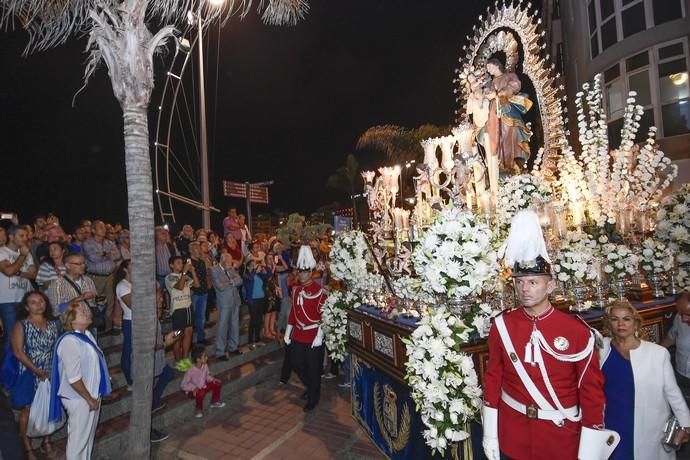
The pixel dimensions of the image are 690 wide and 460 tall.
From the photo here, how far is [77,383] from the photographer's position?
15.5ft

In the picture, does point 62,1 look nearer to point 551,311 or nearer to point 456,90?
point 551,311

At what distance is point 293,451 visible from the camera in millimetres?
5801

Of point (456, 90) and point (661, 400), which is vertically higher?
point (456, 90)

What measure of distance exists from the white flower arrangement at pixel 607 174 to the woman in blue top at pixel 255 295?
244 inches

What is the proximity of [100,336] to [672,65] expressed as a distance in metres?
19.7

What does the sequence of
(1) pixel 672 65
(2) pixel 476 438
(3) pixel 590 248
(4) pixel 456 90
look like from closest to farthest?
1. (2) pixel 476 438
2. (3) pixel 590 248
3. (4) pixel 456 90
4. (1) pixel 672 65

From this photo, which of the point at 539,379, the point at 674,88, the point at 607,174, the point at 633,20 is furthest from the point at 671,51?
the point at 539,379

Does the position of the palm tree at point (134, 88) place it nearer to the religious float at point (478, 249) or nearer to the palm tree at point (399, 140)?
the religious float at point (478, 249)

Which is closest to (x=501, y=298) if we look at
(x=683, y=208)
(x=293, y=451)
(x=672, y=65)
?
(x=293, y=451)

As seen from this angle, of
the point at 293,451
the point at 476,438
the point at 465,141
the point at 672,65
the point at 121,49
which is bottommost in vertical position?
the point at 293,451

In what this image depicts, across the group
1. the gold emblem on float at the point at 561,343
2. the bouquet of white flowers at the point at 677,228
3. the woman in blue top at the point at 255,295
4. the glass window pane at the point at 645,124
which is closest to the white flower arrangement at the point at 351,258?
the woman in blue top at the point at 255,295

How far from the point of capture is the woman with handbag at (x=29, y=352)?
492 cm

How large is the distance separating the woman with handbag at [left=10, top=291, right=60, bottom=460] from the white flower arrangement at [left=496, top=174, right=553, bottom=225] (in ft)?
21.0

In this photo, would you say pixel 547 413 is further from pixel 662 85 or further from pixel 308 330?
pixel 662 85
